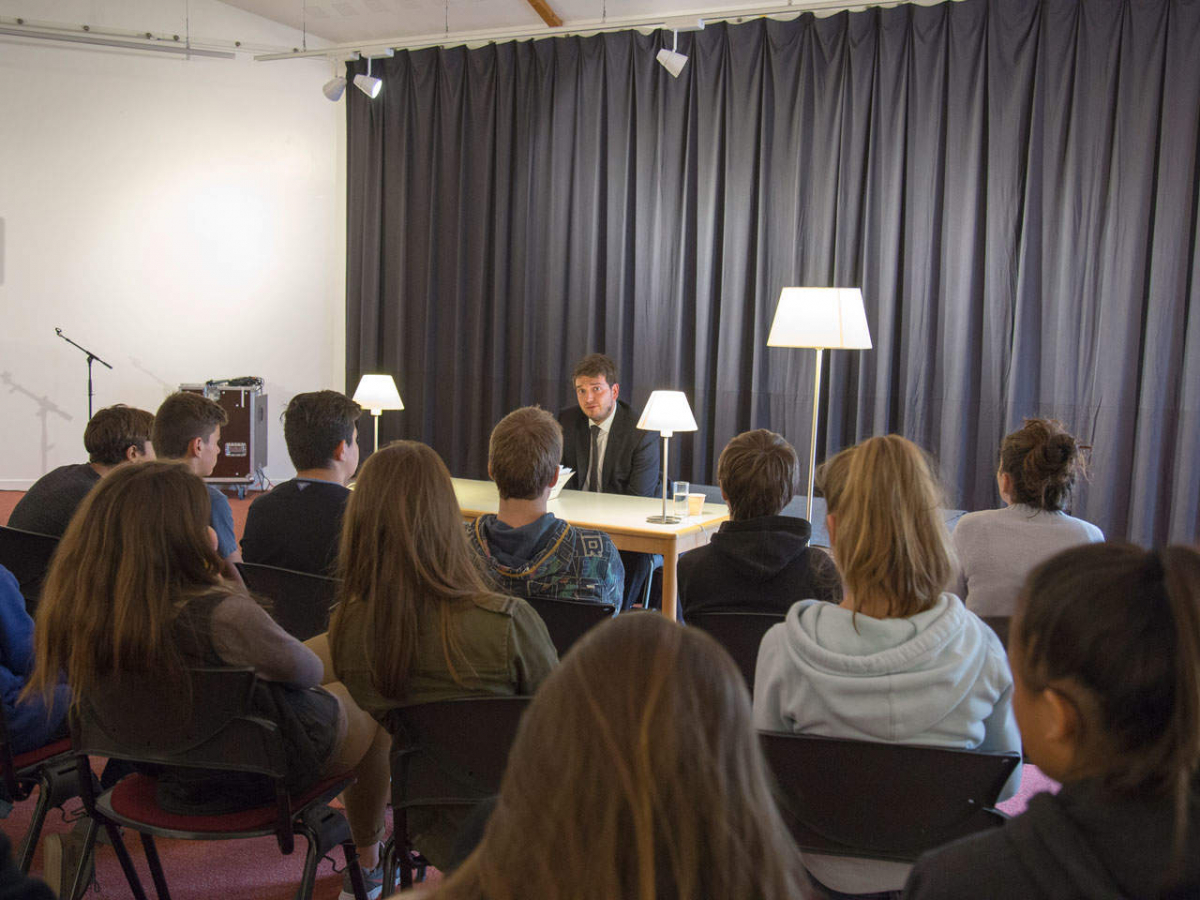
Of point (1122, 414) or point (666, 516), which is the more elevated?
point (1122, 414)

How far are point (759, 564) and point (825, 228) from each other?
3.98 m

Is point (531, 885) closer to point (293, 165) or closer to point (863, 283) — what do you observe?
point (863, 283)

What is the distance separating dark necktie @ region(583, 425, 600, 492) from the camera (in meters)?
4.56

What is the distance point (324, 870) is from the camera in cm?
234

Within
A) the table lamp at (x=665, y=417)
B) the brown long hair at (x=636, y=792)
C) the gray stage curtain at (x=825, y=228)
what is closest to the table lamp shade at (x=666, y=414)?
the table lamp at (x=665, y=417)

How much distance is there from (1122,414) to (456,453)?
14.2ft

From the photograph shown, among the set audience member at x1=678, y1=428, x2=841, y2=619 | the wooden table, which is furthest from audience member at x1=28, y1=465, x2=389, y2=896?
the wooden table

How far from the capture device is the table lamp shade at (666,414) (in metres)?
3.52

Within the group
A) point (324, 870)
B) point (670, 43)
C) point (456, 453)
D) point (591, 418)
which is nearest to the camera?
point (324, 870)

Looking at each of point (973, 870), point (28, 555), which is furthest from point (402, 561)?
point (28, 555)

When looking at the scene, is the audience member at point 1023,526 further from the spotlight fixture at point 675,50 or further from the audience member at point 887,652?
the spotlight fixture at point 675,50

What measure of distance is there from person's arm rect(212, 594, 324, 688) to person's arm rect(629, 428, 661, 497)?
2820mm

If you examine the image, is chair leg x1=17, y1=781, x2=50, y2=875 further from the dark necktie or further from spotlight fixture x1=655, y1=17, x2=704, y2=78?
spotlight fixture x1=655, y1=17, x2=704, y2=78

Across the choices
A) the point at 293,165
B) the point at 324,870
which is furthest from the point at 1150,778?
the point at 293,165
